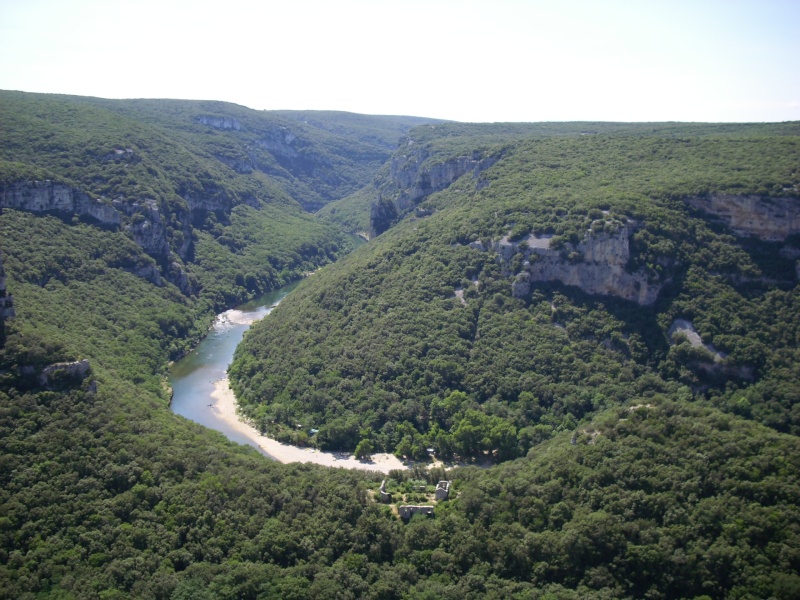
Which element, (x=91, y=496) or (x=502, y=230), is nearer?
(x=91, y=496)

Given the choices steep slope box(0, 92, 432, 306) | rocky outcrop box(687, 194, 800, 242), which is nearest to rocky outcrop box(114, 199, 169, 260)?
steep slope box(0, 92, 432, 306)

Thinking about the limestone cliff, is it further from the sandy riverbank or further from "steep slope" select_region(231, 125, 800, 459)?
the sandy riverbank

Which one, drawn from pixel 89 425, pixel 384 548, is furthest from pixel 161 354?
pixel 384 548

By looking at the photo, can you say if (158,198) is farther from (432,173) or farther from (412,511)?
(412,511)

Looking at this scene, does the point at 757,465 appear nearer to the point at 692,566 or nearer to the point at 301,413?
the point at 692,566

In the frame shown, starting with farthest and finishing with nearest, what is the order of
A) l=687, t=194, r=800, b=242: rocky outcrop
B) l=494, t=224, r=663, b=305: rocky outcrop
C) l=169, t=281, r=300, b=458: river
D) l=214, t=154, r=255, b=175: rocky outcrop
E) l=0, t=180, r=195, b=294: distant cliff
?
l=214, t=154, r=255, b=175: rocky outcrop
l=0, t=180, r=195, b=294: distant cliff
l=169, t=281, r=300, b=458: river
l=494, t=224, r=663, b=305: rocky outcrop
l=687, t=194, r=800, b=242: rocky outcrop

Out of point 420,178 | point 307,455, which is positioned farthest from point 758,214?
point 420,178
